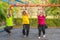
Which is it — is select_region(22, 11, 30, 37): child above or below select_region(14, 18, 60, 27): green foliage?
Answer: above

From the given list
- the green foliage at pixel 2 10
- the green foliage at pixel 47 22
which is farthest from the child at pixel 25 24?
the green foliage at pixel 47 22

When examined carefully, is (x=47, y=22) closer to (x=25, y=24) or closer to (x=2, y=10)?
(x=2, y=10)

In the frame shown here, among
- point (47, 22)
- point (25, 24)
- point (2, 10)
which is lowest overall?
point (47, 22)

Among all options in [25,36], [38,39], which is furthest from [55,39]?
[25,36]

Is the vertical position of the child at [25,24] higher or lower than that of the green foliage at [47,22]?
higher

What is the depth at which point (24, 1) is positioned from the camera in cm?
2203

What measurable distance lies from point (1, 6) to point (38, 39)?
696 centimetres

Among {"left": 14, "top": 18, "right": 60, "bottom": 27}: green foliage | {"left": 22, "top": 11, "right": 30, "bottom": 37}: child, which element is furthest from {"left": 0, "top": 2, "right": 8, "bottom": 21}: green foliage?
{"left": 22, "top": 11, "right": 30, "bottom": 37}: child

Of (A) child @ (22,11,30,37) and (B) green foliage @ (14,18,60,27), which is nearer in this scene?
(A) child @ (22,11,30,37)

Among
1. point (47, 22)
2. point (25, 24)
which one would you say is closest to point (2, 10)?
point (47, 22)

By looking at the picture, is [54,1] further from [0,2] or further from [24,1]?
[0,2]

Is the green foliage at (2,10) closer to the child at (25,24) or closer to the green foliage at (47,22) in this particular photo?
the green foliage at (47,22)

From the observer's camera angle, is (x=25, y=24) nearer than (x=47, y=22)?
Yes

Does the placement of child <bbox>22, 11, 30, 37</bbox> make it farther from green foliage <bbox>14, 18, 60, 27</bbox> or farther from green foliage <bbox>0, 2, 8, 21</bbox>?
green foliage <bbox>14, 18, 60, 27</bbox>
